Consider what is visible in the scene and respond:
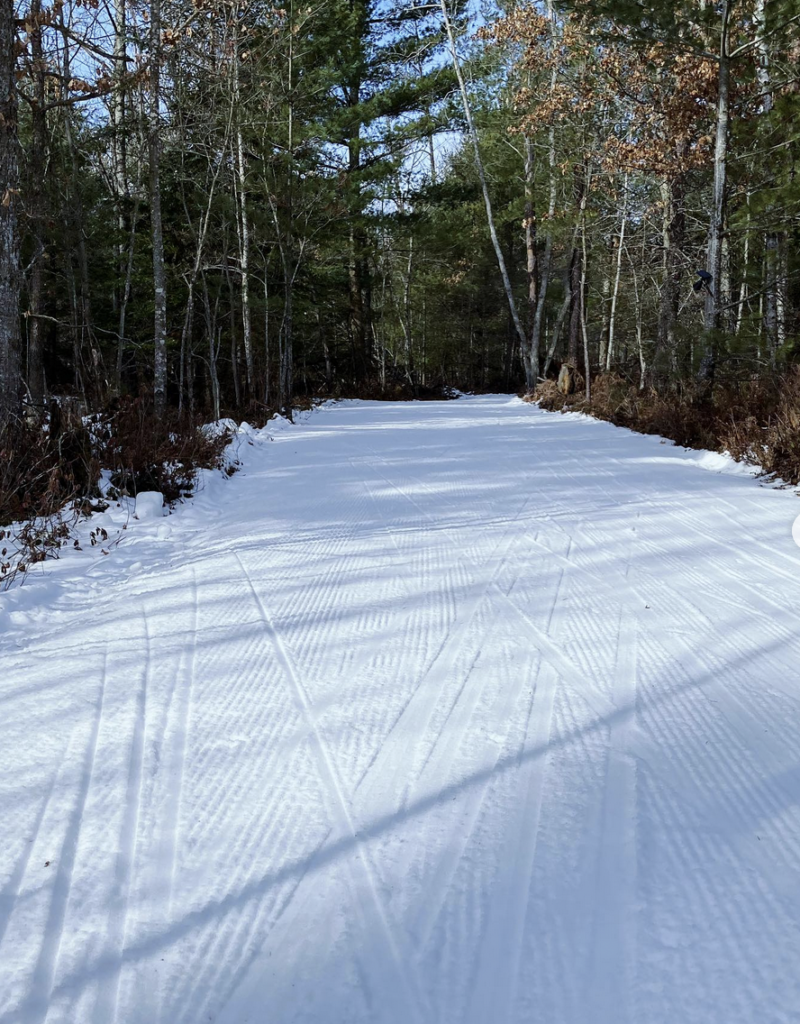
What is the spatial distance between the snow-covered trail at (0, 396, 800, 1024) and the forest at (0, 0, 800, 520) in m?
3.19

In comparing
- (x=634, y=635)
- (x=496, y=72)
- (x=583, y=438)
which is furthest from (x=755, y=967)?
(x=496, y=72)

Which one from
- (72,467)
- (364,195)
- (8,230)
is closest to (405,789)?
A: (72,467)

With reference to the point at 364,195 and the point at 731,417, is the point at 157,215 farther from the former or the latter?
Answer: the point at 364,195

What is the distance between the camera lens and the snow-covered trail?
1638 millimetres

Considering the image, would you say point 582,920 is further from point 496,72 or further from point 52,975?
point 496,72

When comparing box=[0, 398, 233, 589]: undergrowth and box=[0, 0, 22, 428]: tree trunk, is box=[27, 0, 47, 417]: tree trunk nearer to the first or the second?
box=[0, 0, 22, 428]: tree trunk

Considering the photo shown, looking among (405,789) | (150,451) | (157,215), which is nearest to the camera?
(405,789)

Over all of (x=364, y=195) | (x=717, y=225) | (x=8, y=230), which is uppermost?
(x=364, y=195)

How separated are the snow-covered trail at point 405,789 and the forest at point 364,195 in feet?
10.5

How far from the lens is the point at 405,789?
2.31 meters

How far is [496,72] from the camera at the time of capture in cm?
2345

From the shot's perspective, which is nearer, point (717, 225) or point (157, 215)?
point (157, 215)

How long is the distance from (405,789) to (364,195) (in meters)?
23.2

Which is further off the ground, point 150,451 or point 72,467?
point 150,451
